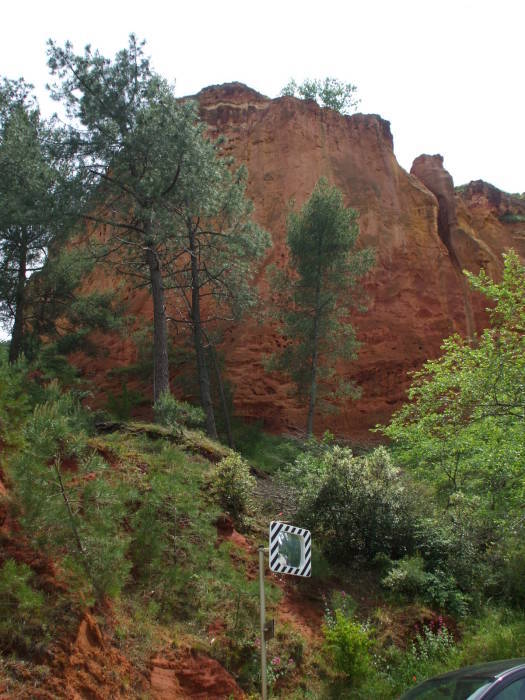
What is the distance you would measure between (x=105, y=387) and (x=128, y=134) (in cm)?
1142

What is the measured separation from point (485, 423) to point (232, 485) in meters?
5.00

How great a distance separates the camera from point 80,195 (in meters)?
16.9

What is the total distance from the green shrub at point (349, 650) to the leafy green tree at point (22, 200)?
10.8 metres

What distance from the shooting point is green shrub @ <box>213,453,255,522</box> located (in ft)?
38.6

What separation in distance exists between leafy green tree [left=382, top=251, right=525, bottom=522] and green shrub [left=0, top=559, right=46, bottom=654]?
8.08 meters

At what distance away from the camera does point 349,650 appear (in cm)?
882

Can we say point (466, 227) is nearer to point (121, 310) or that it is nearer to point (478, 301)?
point (478, 301)

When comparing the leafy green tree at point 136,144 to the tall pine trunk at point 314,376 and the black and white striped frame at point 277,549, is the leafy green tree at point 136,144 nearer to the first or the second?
the tall pine trunk at point 314,376

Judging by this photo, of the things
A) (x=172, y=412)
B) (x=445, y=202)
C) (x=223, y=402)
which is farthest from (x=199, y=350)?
(x=445, y=202)

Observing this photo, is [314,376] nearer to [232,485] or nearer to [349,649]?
[232,485]

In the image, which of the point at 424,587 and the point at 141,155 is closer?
the point at 424,587

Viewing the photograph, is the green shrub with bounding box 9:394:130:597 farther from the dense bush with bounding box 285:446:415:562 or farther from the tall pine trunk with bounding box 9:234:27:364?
the tall pine trunk with bounding box 9:234:27:364

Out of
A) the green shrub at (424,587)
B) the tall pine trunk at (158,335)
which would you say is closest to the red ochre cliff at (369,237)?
the tall pine trunk at (158,335)

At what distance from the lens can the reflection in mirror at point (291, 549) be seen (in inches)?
351
